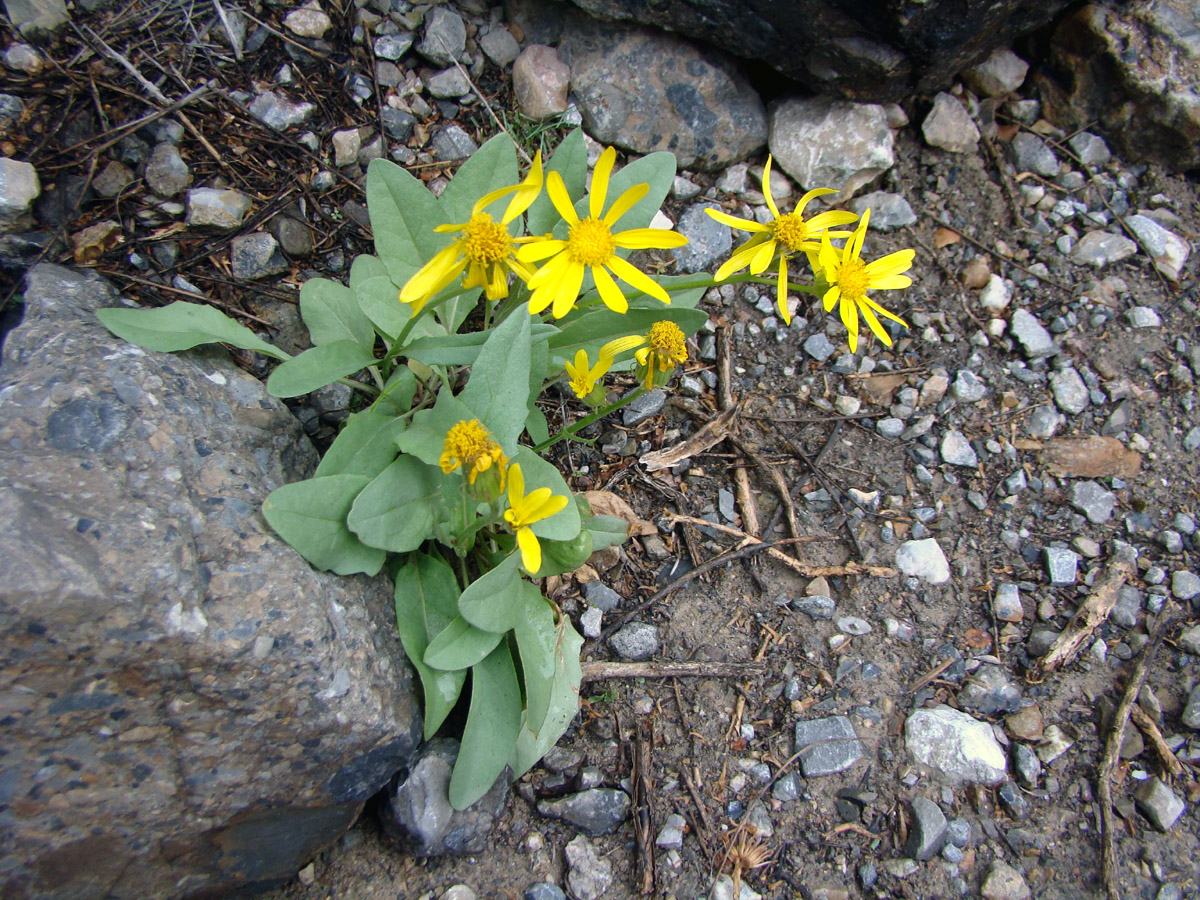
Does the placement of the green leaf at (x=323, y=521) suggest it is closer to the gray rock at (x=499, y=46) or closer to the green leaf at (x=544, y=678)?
the green leaf at (x=544, y=678)

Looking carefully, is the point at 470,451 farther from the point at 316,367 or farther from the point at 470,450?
the point at 316,367

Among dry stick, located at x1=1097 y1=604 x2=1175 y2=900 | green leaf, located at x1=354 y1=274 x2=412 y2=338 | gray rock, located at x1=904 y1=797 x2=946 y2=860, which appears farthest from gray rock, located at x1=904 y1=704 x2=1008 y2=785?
green leaf, located at x1=354 y1=274 x2=412 y2=338

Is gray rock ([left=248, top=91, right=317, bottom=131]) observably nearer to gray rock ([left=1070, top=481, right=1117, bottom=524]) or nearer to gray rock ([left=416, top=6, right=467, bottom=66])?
gray rock ([left=416, top=6, right=467, bottom=66])

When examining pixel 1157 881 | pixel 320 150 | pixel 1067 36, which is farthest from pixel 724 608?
pixel 1067 36

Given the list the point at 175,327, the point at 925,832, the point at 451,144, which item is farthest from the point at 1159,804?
the point at 451,144

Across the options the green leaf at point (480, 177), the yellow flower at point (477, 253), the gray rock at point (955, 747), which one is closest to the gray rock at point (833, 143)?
the green leaf at point (480, 177)

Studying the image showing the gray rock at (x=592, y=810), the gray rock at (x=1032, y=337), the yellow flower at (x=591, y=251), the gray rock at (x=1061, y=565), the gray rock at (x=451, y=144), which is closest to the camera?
the yellow flower at (x=591, y=251)
